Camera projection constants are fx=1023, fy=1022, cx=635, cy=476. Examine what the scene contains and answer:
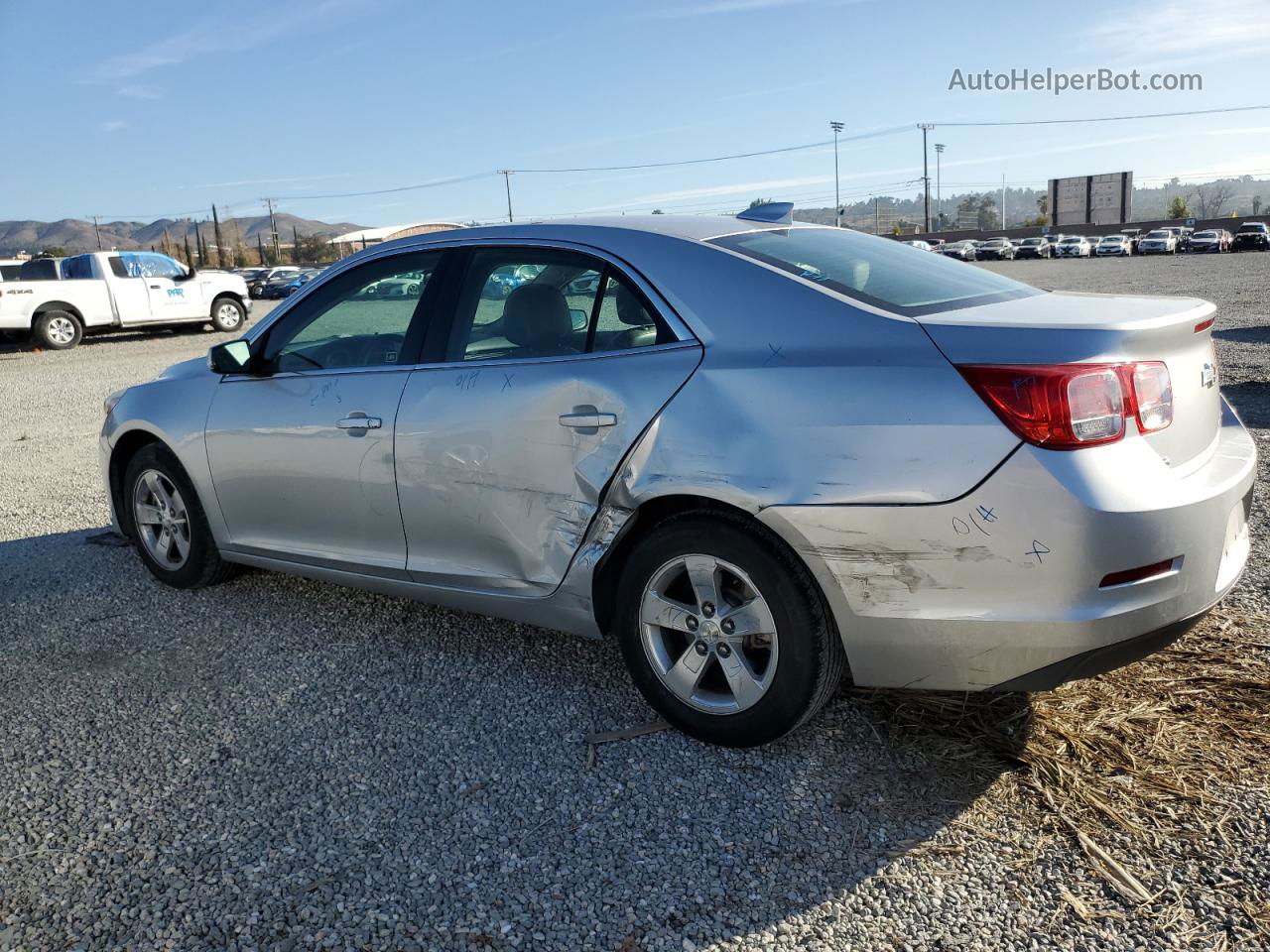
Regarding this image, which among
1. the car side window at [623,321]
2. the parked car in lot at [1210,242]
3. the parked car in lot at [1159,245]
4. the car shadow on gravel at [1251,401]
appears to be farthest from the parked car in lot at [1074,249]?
the car side window at [623,321]

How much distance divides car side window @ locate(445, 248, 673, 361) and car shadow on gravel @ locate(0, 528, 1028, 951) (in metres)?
1.23

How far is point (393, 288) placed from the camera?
4.03 metres

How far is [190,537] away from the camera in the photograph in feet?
15.4

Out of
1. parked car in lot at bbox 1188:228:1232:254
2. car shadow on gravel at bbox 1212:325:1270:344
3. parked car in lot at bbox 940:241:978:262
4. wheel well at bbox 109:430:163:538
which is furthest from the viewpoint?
parked car in lot at bbox 940:241:978:262

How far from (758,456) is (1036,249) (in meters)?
73.2

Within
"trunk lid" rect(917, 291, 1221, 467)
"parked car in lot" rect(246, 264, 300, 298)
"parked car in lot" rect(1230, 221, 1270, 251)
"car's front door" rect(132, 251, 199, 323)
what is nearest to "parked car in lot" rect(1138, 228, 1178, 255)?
"parked car in lot" rect(1230, 221, 1270, 251)

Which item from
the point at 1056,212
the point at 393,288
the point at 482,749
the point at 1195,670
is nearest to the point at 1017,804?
the point at 1195,670

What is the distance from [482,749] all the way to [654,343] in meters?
1.40

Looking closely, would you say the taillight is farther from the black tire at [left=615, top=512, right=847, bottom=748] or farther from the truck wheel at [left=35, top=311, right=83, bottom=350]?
the truck wheel at [left=35, top=311, right=83, bottom=350]

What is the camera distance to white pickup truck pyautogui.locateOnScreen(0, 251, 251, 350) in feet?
64.2

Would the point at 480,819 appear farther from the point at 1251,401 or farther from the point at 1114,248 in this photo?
the point at 1114,248

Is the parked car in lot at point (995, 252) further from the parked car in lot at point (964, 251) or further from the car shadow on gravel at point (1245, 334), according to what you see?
the car shadow on gravel at point (1245, 334)

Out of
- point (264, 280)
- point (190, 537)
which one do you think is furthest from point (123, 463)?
point (264, 280)

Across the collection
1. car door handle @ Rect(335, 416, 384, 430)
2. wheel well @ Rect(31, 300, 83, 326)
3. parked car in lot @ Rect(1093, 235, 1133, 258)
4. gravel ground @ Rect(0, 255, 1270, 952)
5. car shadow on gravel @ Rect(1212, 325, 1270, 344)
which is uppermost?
wheel well @ Rect(31, 300, 83, 326)
